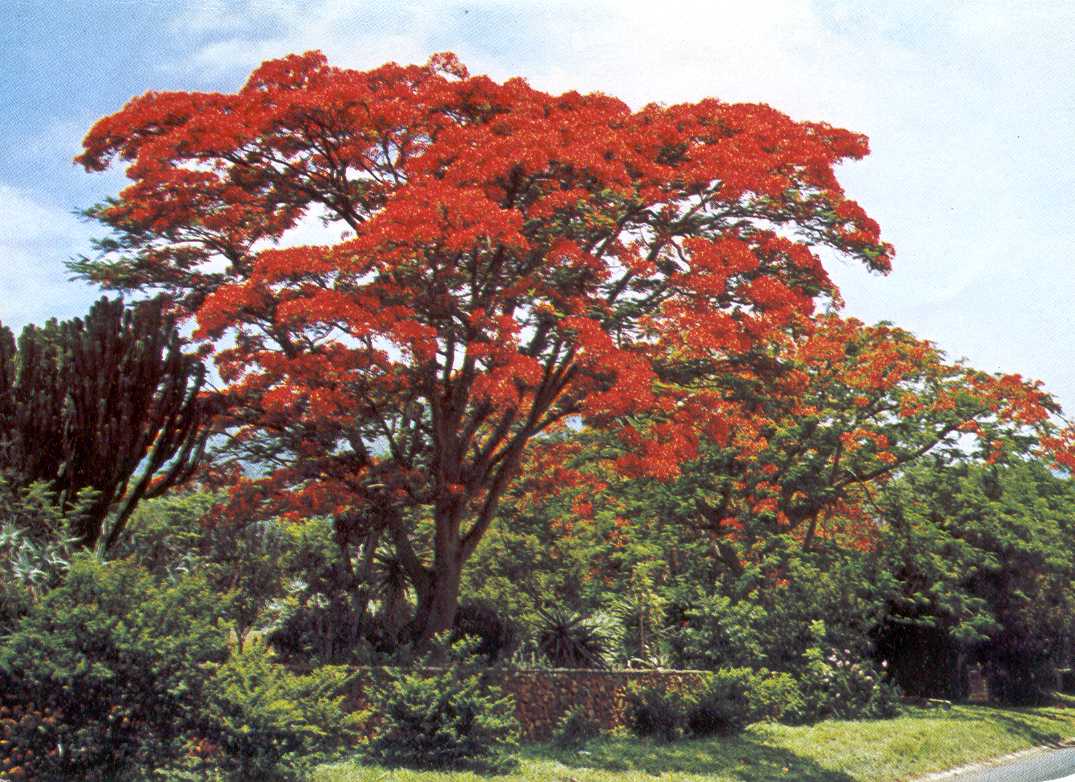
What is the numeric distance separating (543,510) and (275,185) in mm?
8761

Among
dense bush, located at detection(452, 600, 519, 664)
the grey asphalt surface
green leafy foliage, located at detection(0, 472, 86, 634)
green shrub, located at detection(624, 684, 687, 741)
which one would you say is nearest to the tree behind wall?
green leafy foliage, located at detection(0, 472, 86, 634)

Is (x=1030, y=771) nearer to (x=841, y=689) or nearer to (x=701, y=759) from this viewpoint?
(x=841, y=689)

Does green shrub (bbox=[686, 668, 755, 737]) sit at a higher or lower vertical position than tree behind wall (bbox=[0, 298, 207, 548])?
lower

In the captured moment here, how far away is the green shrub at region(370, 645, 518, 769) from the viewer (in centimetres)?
1274

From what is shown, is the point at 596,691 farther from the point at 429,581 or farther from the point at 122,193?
the point at 122,193

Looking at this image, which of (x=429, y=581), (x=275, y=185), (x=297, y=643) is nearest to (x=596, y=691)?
(x=429, y=581)

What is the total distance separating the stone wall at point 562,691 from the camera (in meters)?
15.8

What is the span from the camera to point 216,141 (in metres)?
16.7

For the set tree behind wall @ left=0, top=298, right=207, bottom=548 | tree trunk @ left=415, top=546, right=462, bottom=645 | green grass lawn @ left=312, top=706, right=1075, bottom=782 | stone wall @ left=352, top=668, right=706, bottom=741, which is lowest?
green grass lawn @ left=312, top=706, right=1075, bottom=782

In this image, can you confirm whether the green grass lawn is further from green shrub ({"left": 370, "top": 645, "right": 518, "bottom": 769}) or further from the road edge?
green shrub ({"left": 370, "top": 645, "right": 518, "bottom": 769})

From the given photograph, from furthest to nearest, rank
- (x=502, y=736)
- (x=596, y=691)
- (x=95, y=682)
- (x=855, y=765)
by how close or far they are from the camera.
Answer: (x=596, y=691) → (x=855, y=765) → (x=502, y=736) → (x=95, y=682)

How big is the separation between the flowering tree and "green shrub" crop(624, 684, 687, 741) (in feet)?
10.8

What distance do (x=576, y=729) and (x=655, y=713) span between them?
1.39 metres

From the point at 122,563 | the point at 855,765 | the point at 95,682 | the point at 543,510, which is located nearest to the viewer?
the point at 95,682
